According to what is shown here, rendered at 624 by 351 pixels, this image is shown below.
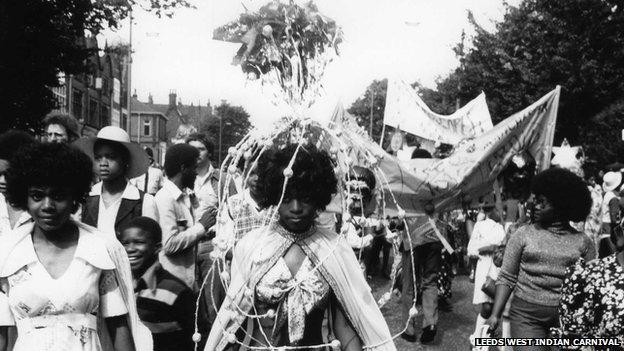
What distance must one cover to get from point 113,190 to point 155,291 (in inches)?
31.5

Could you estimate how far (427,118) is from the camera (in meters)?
11.1

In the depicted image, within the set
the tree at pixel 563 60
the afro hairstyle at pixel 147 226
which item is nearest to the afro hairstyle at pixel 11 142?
the afro hairstyle at pixel 147 226

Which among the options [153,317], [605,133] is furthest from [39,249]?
[605,133]

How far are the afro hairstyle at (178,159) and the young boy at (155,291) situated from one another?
3.91 ft

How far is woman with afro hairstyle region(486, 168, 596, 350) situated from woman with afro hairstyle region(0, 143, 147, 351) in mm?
2701

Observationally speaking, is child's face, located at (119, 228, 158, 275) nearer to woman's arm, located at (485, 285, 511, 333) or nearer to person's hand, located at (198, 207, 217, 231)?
person's hand, located at (198, 207, 217, 231)

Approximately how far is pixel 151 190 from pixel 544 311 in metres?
5.59

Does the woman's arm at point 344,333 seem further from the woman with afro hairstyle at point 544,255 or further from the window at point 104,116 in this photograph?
the window at point 104,116

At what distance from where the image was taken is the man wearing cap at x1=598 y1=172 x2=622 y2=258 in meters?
9.59

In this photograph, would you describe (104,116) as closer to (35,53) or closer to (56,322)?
(35,53)

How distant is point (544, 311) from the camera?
4500mm

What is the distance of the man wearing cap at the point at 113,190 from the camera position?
445cm

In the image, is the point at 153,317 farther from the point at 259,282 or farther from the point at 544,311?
the point at 544,311

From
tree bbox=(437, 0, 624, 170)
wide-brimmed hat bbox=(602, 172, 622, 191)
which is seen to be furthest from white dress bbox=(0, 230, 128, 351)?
tree bbox=(437, 0, 624, 170)
